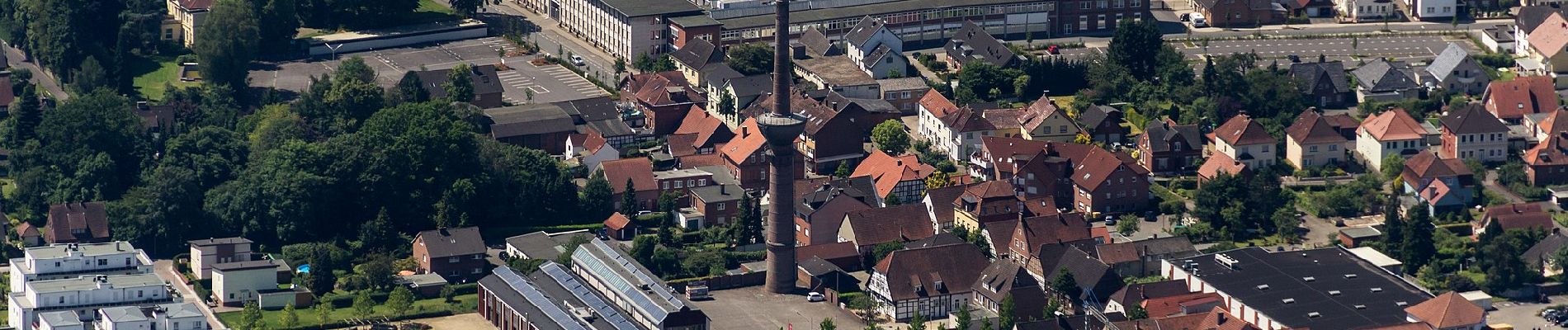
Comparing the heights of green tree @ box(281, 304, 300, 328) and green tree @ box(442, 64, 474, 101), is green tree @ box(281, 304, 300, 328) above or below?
below

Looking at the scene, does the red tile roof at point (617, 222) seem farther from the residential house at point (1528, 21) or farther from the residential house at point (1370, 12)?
the residential house at point (1370, 12)

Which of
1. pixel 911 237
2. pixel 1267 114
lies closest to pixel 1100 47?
pixel 1267 114

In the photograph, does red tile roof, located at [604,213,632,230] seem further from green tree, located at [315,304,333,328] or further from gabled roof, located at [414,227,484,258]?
green tree, located at [315,304,333,328]

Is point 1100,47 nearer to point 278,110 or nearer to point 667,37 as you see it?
point 667,37

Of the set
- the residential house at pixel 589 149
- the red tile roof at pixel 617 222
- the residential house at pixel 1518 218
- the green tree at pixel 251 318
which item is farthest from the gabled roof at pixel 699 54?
the residential house at pixel 1518 218

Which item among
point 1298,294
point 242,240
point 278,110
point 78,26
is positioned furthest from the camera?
point 78,26

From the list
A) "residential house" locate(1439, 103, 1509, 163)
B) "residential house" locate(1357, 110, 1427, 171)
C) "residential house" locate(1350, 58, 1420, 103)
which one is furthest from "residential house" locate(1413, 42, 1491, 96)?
"residential house" locate(1439, 103, 1509, 163)
